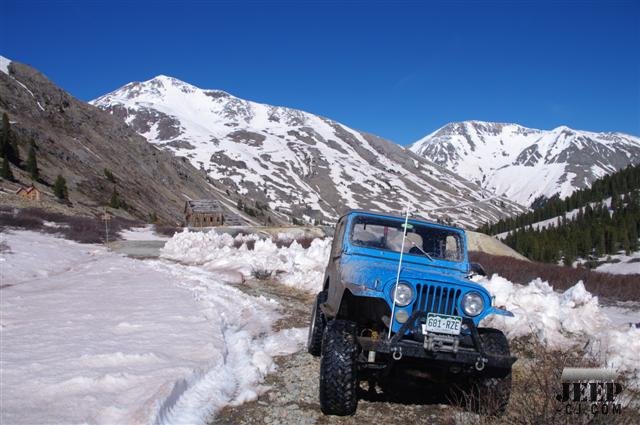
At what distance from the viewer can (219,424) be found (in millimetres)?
5379

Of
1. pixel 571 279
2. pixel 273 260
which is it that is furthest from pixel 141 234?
pixel 571 279

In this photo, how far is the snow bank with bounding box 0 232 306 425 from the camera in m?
5.21

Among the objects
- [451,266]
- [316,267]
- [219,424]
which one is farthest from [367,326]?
[316,267]

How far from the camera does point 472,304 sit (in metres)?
5.79

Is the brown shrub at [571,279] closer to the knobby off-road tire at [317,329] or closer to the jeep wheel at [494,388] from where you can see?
the knobby off-road tire at [317,329]

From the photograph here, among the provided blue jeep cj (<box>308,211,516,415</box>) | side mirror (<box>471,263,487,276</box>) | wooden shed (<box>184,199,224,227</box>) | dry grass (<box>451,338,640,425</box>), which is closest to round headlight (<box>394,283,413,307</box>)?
blue jeep cj (<box>308,211,516,415</box>)

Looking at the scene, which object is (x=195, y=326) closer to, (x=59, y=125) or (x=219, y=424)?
(x=219, y=424)

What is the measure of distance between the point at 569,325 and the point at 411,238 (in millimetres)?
4320

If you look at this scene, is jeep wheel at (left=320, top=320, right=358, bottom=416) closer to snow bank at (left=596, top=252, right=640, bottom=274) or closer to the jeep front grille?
the jeep front grille

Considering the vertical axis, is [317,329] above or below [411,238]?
below

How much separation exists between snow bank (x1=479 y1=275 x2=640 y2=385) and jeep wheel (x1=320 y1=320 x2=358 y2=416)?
4208mm

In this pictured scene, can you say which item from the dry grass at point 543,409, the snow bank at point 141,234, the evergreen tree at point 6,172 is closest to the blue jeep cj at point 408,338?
Answer: the dry grass at point 543,409

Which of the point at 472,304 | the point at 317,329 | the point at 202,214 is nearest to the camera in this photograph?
the point at 472,304

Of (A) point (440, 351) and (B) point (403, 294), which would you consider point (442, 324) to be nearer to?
(A) point (440, 351)
